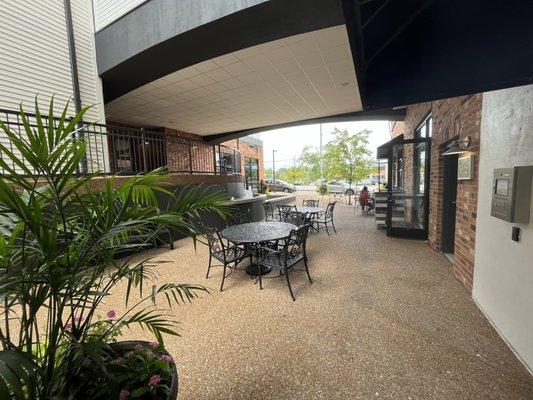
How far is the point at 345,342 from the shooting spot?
2.17 meters

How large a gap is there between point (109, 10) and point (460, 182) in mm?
6595

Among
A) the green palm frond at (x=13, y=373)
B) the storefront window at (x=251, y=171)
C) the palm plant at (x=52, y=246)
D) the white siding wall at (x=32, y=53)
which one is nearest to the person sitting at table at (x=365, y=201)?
the storefront window at (x=251, y=171)

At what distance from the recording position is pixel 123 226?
106 cm

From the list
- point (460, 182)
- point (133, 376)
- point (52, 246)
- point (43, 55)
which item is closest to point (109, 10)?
point (43, 55)

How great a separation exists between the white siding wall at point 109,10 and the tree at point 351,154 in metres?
9.29

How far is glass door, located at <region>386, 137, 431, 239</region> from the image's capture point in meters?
5.09

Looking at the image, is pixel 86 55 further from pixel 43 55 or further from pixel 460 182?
pixel 460 182

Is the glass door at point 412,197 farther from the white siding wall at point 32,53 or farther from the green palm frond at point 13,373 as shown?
the white siding wall at point 32,53

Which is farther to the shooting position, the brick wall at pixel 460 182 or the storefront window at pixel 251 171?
the storefront window at pixel 251 171

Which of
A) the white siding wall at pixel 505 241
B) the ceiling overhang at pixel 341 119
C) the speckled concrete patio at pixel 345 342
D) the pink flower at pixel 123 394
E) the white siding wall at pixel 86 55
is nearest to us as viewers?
the pink flower at pixel 123 394

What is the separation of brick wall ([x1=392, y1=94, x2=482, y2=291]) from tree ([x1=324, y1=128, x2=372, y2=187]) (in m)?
6.73

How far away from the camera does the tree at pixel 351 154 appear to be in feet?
37.3

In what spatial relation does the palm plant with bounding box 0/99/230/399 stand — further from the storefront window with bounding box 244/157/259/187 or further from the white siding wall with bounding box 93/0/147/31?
the storefront window with bounding box 244/157/259/187

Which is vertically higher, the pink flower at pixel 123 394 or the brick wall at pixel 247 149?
the brick wall at pixel 247 149
